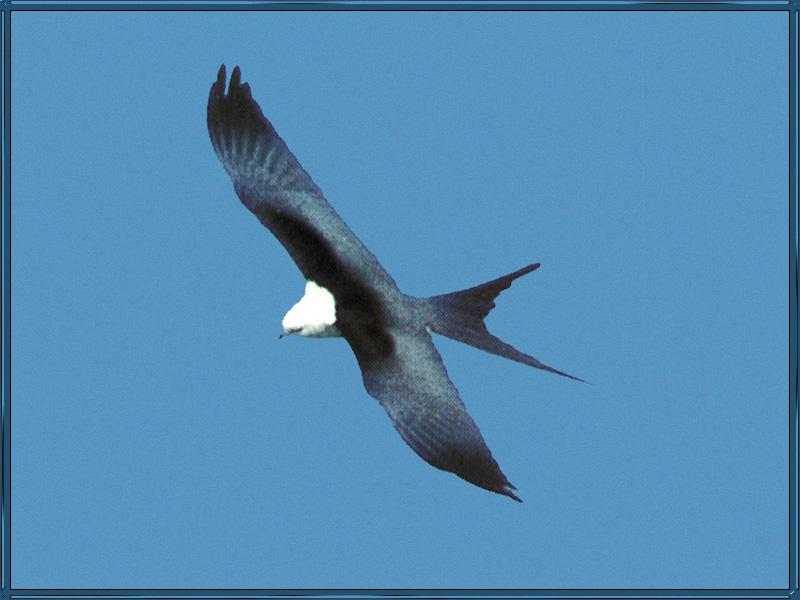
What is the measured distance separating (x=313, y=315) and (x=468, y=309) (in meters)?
0.63

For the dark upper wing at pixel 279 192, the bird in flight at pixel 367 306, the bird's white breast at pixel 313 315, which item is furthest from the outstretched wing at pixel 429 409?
the dark upper wing at pixel 279 192

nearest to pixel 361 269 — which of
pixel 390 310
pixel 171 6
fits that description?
pixel 390 310

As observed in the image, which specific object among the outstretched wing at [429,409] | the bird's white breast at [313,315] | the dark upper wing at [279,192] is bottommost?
the outstretched wing at [429,409]

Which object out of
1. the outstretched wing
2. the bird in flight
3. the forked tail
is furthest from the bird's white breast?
the forked tail

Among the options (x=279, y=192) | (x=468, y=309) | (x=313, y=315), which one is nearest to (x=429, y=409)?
(x=468, y=309)

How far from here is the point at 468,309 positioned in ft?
17.6

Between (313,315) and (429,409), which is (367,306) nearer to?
(313,315)

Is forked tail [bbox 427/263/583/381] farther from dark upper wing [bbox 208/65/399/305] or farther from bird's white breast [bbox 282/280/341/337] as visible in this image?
bird's white breast [bbox 282/280/341/337]

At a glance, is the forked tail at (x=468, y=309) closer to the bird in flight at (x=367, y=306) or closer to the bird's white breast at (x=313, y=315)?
the bird in flight at (x=367, y=306)

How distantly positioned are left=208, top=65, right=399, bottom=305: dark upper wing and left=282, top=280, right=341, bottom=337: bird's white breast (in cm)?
5

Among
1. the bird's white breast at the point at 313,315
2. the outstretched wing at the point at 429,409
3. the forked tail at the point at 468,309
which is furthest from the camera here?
the bird's white breast at the point at 313,315

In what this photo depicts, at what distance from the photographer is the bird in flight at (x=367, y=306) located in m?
5.02

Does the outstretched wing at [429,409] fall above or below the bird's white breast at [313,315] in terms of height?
below
